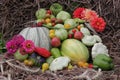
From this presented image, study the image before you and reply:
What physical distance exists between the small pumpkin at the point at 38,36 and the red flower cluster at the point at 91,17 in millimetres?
638

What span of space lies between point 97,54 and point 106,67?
29cm

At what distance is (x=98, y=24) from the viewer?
5.01 meters

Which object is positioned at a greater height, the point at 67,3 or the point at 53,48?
the point at 67,3

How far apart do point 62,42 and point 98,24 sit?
0.57 m

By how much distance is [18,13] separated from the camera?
5449 millimetres

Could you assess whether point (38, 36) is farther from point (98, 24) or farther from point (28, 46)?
point (98, 24)

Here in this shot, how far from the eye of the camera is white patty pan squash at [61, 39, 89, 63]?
4.53m

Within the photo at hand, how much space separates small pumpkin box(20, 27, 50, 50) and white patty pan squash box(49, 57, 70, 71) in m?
0.34

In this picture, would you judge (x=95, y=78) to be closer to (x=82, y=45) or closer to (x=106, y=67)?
(x=106, y=67)

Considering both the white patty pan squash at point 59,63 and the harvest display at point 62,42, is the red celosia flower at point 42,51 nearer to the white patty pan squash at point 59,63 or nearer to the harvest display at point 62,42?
the harvest display at point 62,42

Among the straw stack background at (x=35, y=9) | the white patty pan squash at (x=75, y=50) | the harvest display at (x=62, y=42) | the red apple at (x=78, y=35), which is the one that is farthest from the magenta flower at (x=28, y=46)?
the straw stack background at (x=35, y=9)

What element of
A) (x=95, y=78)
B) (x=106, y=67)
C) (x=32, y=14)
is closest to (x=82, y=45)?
(x=106, y=67)

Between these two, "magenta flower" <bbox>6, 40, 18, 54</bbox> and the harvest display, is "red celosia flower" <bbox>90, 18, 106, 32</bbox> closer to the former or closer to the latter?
the harvest display

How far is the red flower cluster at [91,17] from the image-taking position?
16.4 ft
